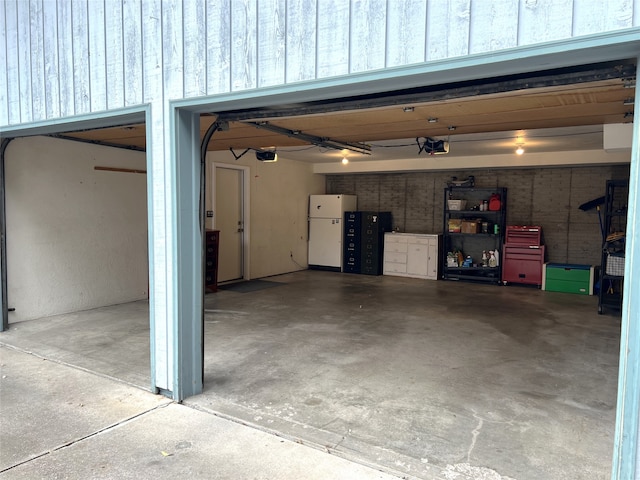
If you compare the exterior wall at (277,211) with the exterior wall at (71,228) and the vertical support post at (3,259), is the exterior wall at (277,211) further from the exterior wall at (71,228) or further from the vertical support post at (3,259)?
the vertical support post at (3,259)

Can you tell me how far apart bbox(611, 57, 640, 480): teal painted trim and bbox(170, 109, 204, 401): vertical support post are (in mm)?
2586

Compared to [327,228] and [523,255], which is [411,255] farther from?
[523,255]

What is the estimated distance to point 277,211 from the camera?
9.39m

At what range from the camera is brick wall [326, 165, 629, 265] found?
842cm

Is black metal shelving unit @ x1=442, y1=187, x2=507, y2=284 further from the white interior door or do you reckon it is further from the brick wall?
the white interior door

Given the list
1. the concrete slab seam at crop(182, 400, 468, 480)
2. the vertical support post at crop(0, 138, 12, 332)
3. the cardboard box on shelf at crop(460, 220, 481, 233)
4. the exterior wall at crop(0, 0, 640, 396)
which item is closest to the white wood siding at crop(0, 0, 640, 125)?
the exterior wall at crop(0, 0, 640, 396)

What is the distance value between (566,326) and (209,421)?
15.0ft

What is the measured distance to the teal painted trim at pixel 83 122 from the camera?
3391mm

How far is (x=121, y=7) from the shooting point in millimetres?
3342

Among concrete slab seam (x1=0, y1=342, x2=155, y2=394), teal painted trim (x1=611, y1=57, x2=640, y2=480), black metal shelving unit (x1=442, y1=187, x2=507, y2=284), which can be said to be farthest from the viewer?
black metal shelving unit (x1=442, y1=187, x2=507, y2=284)

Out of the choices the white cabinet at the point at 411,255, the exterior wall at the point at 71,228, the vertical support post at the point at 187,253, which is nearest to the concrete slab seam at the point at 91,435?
the vertical support post at the point at 187,253

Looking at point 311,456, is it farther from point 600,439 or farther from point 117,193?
point 117,193

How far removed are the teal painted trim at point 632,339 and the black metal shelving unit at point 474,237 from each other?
291 inches

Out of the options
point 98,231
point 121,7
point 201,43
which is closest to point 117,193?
point 98,231
